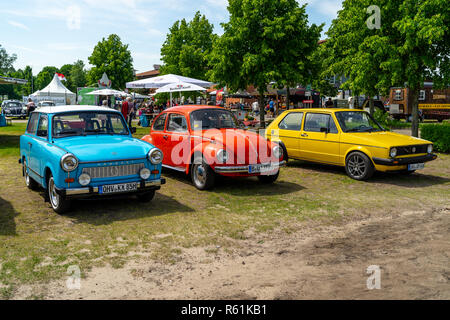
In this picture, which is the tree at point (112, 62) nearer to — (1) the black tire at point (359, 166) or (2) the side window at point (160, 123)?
(2) the side window at point (160, 123)

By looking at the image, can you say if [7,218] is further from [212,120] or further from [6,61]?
[6,61]

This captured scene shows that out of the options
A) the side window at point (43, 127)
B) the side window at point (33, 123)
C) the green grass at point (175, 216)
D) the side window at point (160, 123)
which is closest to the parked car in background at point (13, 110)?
the green grass at point (175, 216)

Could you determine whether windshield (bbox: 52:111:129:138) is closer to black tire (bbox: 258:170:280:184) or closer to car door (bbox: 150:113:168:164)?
car door (bbox: 150:113:168:164)

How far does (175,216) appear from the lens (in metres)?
6.78

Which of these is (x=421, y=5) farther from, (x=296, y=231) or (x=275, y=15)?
(x=296, y=231)

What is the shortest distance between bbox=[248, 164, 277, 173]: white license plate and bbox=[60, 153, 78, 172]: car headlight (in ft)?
11.6

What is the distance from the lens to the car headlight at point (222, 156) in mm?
8172

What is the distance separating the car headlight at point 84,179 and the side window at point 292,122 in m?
6.56

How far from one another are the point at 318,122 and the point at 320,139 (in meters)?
0.50

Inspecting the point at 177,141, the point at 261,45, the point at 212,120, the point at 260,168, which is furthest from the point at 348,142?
the point at 261,45

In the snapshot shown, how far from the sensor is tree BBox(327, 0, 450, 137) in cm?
1322

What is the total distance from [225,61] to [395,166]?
12783 mm

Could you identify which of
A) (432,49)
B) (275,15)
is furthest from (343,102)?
(432,49)

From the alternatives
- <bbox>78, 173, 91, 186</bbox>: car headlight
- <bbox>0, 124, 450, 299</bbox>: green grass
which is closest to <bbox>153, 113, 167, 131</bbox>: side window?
<bbox>0, 124, 450, 299</bbox>: green grass
